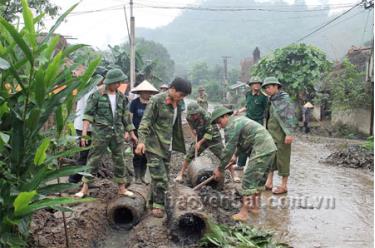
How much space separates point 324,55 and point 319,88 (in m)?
2.10

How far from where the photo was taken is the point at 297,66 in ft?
61.6

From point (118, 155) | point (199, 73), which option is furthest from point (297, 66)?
point (199, 73)

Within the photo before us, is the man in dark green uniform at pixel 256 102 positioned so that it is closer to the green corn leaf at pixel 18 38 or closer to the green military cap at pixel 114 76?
the green military cap at pixel 114 76

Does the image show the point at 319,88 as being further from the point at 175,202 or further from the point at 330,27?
the point at 330,27

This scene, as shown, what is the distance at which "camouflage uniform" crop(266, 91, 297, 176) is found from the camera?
6145 millimetres

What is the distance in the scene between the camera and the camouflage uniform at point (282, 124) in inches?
242

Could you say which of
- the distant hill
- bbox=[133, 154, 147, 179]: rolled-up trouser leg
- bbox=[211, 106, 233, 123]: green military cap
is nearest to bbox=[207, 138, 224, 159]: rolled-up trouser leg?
bbox=[133, 154, 147, 179]: rolled-up trouser leg

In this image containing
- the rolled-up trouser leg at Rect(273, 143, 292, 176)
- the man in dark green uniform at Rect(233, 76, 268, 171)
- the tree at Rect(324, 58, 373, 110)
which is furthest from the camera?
the tree at Rect(324, 58, 373, 110)

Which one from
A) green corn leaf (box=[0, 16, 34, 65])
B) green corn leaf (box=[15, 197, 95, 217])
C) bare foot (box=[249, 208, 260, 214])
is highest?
green corn leaf (box=[0, 16, 34, 65])

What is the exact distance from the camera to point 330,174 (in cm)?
850

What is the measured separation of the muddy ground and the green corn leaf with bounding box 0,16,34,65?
6.01 feet

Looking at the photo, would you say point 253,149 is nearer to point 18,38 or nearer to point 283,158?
point 283,158

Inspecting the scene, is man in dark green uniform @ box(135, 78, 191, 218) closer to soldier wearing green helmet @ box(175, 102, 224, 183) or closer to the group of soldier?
the group of soldier

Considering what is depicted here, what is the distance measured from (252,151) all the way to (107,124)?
5.91ft
